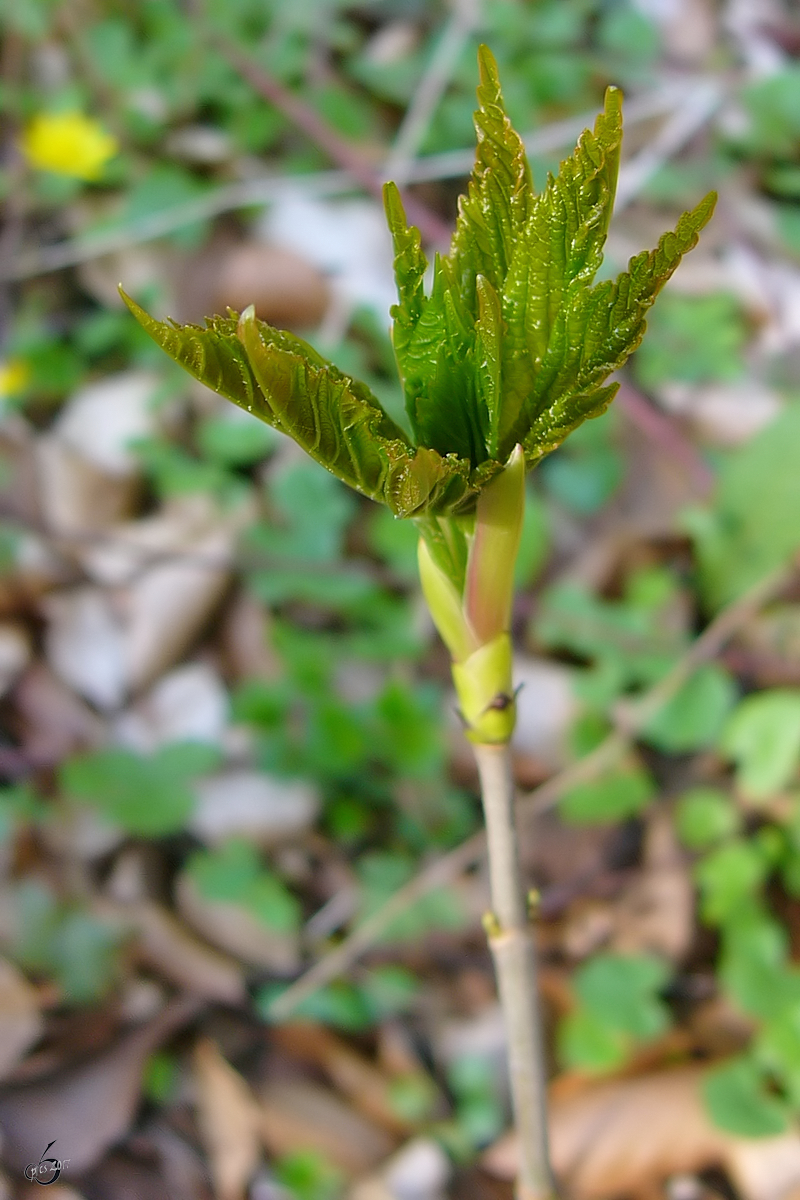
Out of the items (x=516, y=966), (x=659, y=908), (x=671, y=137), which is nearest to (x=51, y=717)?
(x=659, y=908)

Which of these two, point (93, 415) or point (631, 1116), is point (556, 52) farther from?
point (631, 1116)

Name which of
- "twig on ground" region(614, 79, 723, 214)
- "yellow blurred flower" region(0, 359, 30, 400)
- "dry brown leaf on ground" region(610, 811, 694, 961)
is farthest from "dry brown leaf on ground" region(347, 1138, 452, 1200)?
"twig on ground" region(614, 79, 723, 214)

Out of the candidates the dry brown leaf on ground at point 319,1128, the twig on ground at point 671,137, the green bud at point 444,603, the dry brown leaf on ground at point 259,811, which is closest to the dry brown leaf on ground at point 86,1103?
the dry brown leaf on ground at point 319,1128

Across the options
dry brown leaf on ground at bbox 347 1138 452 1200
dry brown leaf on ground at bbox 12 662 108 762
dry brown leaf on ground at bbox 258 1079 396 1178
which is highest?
dry brown leaf on ground at bbox 12 662 108 762

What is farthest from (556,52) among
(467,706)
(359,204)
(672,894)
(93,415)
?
(467,706)

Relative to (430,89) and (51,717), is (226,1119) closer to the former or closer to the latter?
(51,717)

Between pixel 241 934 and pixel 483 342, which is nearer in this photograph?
pixel 483 342

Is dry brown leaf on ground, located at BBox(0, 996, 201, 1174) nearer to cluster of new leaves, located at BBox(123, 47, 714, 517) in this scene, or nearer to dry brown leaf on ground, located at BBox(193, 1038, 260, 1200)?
dry brown leaf on ground, located at BBox(193, 1038, 260, 1200)
